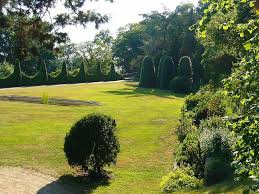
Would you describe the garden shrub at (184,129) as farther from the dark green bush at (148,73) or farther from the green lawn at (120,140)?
the dark green bush at (148,73)

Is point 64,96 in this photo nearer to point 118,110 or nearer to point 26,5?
point 118,110

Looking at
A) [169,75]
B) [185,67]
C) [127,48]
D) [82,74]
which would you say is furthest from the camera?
[127,48]

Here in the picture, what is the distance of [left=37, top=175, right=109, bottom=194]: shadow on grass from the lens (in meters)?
13.3

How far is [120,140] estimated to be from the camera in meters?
22.4

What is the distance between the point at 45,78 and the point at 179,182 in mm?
56701

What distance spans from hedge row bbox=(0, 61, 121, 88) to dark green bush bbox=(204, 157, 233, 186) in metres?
54.3

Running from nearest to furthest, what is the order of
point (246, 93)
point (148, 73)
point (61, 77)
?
1. point (246, 93)
2. point (148, 73)
3. point (61, 77)

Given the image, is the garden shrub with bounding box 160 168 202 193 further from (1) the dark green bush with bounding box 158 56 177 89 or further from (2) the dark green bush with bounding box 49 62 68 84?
(2) the dark green bush with bounding box 49 62 68 84

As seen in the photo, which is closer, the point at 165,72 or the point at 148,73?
the point at 165,72

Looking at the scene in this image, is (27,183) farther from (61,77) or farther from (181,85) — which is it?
(61,77)

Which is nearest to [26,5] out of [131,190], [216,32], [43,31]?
[43,31]

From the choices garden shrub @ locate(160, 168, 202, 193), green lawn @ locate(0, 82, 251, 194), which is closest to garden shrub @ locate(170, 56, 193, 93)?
green lawn @ locate(0, 82, 251, 194)

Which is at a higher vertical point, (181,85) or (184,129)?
(181,85)

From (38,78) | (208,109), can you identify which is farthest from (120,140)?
(38,78)
